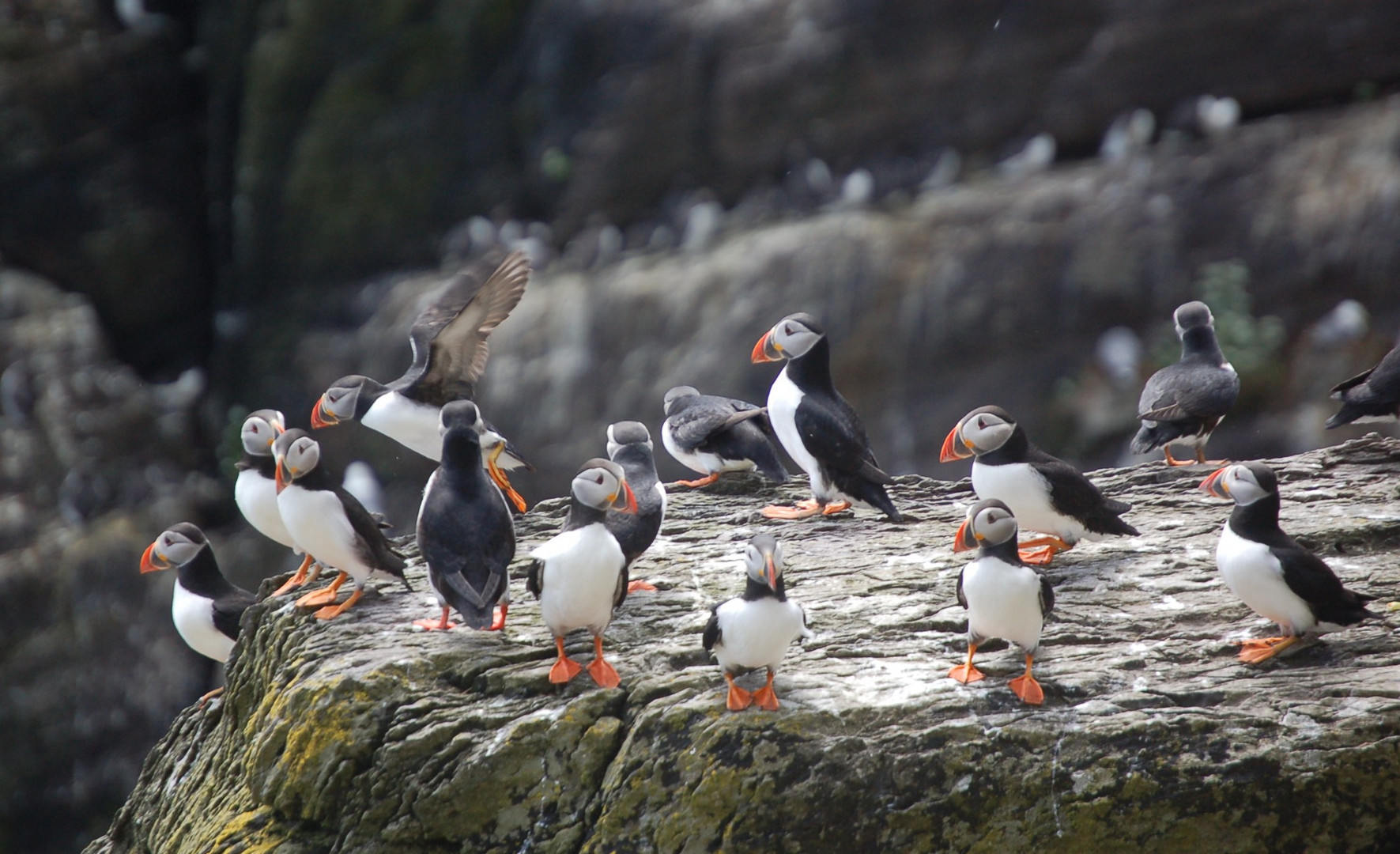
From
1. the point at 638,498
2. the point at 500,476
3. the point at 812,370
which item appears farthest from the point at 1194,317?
the point at 500,476

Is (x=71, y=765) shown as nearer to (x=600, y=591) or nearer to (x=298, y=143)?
(x=298, y=143)

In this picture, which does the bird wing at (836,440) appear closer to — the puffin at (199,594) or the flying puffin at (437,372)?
the flying puffin at (437,372)

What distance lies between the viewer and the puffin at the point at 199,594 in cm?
598

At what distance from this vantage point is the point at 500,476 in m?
5.62

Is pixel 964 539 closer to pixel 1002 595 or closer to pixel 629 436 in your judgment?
pixel 1002 595

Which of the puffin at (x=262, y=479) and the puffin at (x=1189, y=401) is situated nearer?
the puffin at (x=262, y=479)

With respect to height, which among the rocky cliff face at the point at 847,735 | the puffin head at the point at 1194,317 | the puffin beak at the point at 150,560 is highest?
the puffin head at the point at 1194,317

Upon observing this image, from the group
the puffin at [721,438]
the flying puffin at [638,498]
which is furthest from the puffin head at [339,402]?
the puffin at [721,438]

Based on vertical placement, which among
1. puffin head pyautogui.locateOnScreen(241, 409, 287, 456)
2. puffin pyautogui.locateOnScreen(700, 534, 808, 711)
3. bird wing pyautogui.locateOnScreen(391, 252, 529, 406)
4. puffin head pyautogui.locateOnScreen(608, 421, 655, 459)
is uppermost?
bird wing pyautogui.locateOnScreen(391, 252, 529, 406)

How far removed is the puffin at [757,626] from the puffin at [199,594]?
304 cm

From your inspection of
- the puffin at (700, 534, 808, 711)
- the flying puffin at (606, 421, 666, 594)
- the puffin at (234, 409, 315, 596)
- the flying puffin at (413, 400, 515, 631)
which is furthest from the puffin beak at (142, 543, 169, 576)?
the puffin at (700, 534, 808, 711)

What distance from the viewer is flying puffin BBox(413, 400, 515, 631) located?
4.19 metres

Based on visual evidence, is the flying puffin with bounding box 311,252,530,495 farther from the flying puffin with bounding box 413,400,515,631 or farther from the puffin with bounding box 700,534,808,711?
the puffin with bounding box 700,534,808,711

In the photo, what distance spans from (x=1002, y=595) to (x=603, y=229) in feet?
36.2
